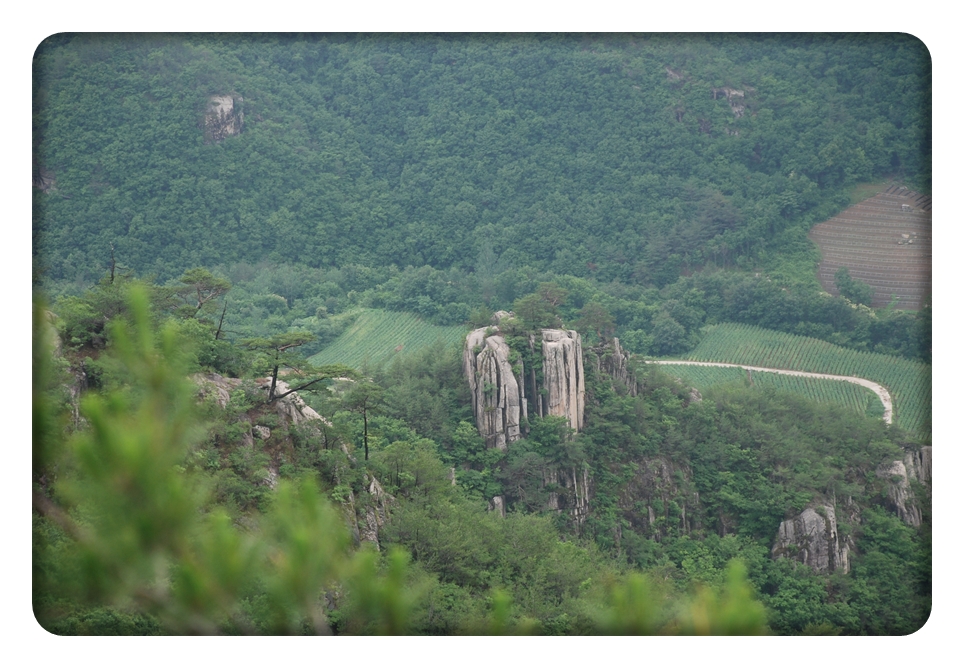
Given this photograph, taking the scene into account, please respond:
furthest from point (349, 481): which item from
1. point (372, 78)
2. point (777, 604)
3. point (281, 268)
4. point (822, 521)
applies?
point (281, 268)

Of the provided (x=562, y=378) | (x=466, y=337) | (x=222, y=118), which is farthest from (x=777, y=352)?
(x=222, y=118)

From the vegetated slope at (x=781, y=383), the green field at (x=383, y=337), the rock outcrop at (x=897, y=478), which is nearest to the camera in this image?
the rock outcrop at (x=897, y=478)

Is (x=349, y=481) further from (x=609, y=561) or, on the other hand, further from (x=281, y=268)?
(x=281, y=268)

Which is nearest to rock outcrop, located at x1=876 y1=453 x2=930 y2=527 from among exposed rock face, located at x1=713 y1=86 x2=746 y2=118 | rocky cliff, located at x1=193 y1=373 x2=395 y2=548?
rocky cliff, located at x1=193 y1=373 x2=395 y2=548

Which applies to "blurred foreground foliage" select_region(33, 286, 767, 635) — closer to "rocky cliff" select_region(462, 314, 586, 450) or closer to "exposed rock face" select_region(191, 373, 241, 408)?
"exposed rock face" select_region(191, 373, 241, 408)

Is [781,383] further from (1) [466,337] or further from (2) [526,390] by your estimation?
(1) [466,337]

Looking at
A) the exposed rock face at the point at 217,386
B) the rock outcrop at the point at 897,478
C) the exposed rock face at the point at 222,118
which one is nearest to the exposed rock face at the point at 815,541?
the rock outcrop at the point at 897,478

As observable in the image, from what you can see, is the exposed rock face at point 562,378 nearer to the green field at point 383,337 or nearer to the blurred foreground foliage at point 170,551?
the green field at point 383,337
